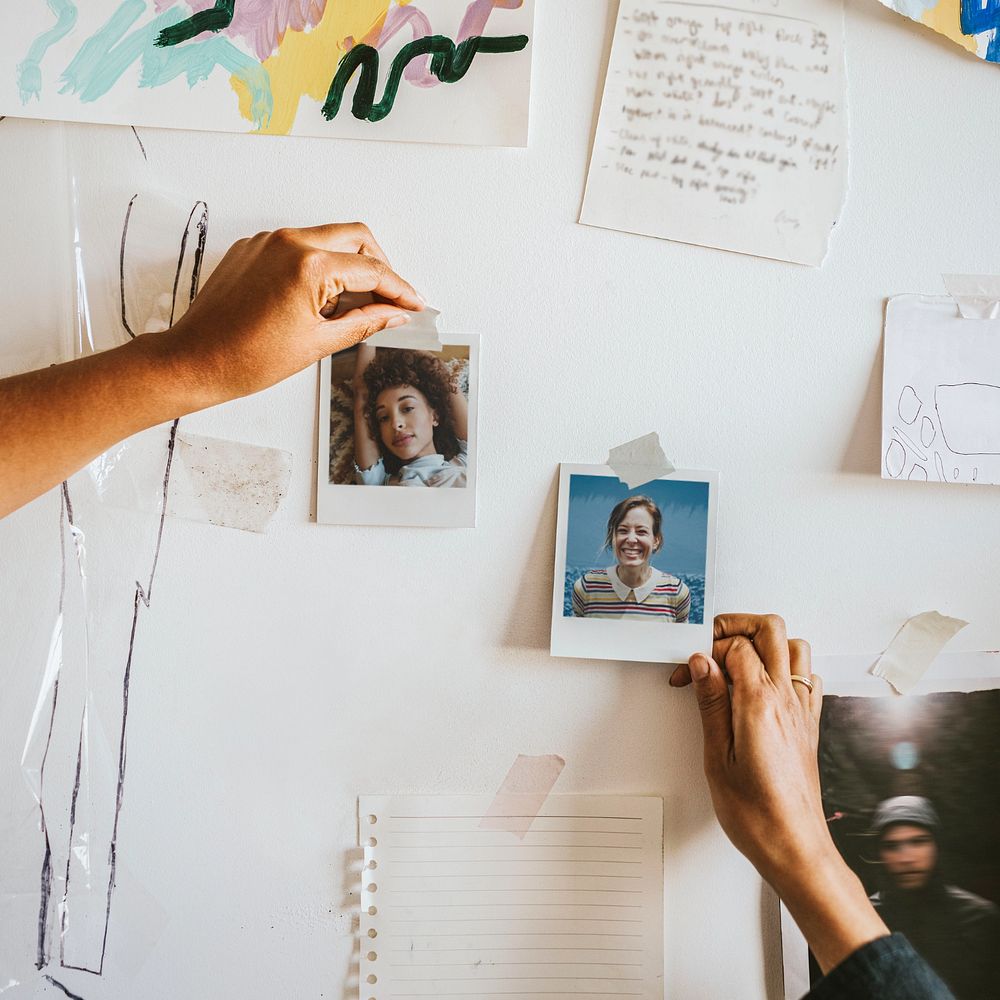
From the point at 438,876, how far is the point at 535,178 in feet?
2.35

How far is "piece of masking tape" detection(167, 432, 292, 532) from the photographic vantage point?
834 millimetres

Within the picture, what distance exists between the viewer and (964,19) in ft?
2.70

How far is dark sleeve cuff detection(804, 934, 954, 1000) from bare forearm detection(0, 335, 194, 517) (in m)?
0.71

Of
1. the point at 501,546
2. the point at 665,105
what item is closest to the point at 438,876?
the point at 501,546

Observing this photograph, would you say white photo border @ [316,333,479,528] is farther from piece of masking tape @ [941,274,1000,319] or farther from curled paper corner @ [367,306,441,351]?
piece of masking tape @ [941,274,1000,319]

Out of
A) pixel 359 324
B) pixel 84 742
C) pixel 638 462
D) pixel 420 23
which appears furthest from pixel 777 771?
pixel 420 23

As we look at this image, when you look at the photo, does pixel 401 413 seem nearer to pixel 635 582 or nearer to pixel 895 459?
pixel 635 582

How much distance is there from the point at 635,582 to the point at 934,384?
368 millimetres

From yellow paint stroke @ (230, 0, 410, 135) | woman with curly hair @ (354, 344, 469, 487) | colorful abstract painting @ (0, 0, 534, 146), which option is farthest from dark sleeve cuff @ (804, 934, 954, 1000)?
yellow paint stroke @ (230, 0, 410, 135)

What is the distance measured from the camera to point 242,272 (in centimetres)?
73

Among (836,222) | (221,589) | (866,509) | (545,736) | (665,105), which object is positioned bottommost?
(545,736)

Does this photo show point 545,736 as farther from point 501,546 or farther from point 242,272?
point 242,272

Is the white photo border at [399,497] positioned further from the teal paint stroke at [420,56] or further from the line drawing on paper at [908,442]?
the line drawing on paper at [908,442]

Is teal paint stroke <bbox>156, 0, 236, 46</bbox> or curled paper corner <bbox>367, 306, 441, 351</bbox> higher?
teal paint stroke <bbox>156, 0, 236, 46</bbox>
